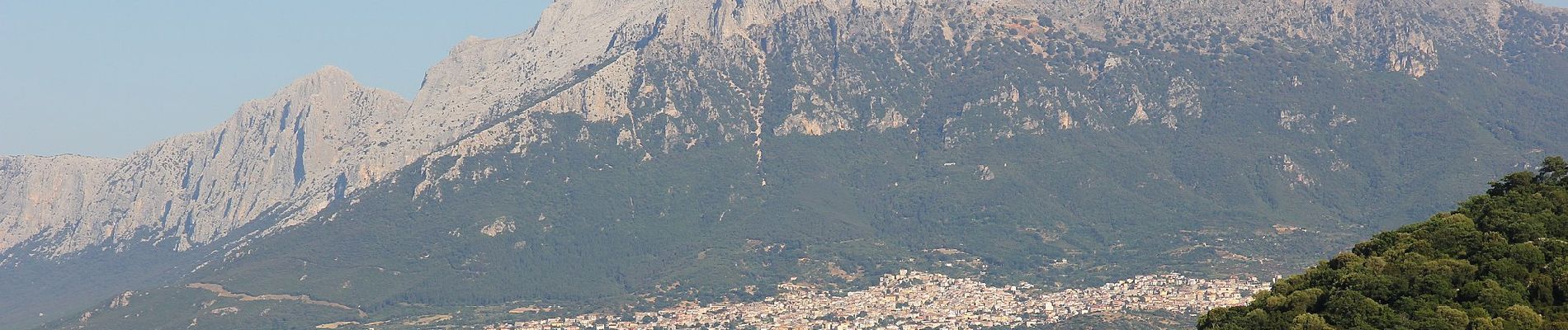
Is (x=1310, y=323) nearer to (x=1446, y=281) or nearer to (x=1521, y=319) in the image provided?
(x=1446, y=281)

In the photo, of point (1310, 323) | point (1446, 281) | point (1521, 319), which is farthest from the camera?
point (1446, 281)

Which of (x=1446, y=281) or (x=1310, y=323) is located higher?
(x=1446, y=281)

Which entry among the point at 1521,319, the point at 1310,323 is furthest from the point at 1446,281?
the point at 1521,319

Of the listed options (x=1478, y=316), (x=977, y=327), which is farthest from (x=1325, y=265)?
(x=977, y=327)

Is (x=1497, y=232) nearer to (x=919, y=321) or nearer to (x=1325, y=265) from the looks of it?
(x=1325, y=265)

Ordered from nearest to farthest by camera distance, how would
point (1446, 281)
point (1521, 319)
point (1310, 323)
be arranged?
point (1521, 319) < point (1310, 323) < point (1446, 281)

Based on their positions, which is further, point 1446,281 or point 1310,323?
point 1446,281

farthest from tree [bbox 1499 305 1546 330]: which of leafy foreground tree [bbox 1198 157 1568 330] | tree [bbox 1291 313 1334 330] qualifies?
tree [bbox 1291 313 1334 330]

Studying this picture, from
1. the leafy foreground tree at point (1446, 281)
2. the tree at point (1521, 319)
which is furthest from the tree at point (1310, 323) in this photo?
the tree at point (1521, 319)

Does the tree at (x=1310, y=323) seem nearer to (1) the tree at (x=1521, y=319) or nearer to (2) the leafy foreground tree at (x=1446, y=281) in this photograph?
(2) the leafy foreground tree at (x=1446, y=281)
